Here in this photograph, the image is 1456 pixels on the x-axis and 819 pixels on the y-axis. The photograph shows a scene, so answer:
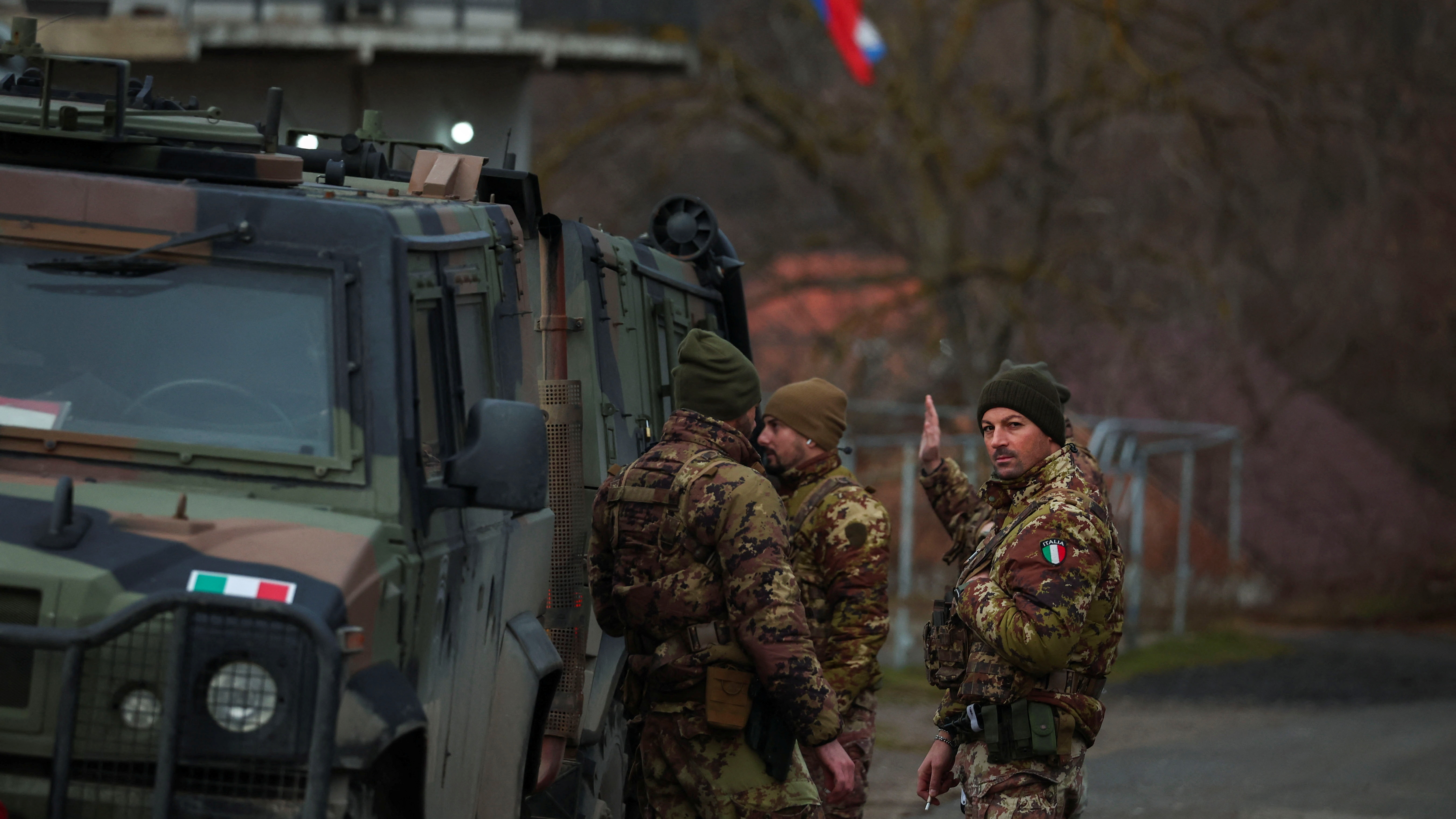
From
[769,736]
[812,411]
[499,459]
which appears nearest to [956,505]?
[812,411]

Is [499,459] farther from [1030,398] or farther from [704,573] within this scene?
[1030,398]

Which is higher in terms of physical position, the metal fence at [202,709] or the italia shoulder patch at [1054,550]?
the italia shoulder patch at [1054,550]

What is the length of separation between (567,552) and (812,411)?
1204 millimetres

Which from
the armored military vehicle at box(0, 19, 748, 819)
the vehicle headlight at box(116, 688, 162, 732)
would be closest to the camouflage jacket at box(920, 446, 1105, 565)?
the armored military vehicle at box(0, 19, 748, 819)

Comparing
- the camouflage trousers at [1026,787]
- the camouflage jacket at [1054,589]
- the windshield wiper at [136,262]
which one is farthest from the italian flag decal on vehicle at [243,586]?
the camouflage trousers at [1026,787]

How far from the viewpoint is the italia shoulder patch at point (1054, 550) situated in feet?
16.0

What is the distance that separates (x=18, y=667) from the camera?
3.69 meters

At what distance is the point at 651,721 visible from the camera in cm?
530

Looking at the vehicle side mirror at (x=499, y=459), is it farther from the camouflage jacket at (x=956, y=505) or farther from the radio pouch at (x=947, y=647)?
the camouflage jacket at (x=956, y=505)

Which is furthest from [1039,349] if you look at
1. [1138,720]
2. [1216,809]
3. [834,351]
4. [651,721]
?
[651,721]

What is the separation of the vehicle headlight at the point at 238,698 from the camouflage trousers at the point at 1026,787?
7.16 feet

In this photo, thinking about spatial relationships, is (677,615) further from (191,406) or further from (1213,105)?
(1213,105)

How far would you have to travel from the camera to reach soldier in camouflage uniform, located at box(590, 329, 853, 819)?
16.3ft

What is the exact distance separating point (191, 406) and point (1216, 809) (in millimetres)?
6681
